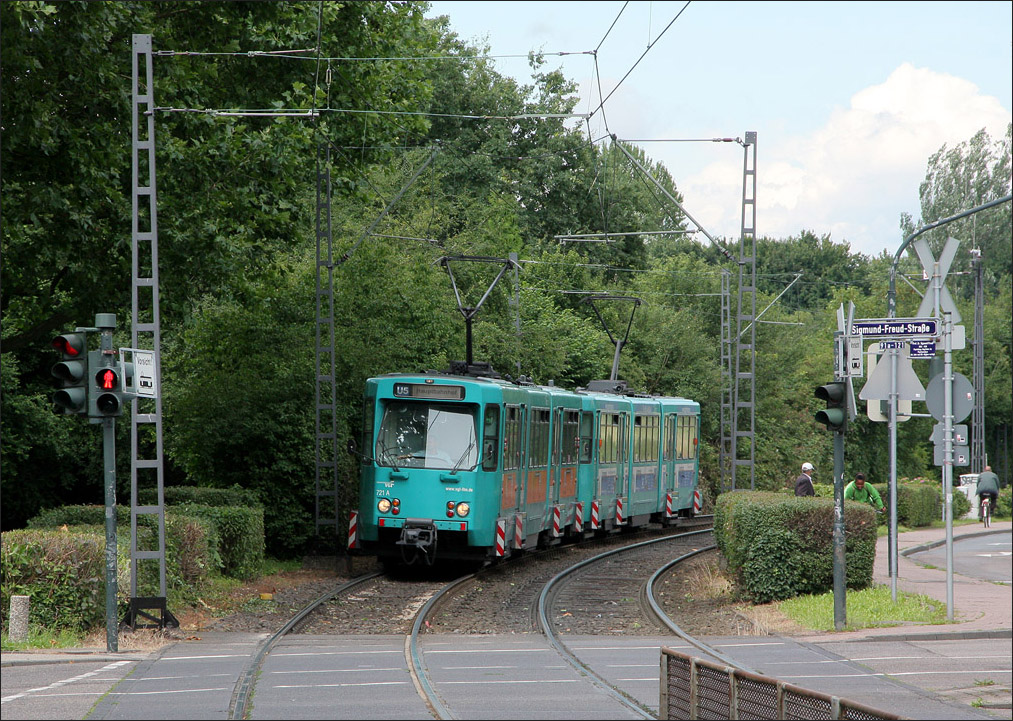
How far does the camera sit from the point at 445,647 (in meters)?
14.4

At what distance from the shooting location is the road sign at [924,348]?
15789mm

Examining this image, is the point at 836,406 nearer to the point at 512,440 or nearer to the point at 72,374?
the point at 512,440

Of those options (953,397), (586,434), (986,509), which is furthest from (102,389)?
(986,509)

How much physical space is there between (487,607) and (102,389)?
7.09 m

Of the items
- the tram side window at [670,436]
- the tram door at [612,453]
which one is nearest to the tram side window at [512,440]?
the tram door at [612,453]

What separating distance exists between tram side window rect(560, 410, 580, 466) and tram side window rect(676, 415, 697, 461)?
8486 millimetres

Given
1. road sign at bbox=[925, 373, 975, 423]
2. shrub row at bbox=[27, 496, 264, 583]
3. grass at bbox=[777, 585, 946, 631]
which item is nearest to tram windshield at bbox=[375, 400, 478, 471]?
shrub row at bbox=[27, 496, 264, 583]

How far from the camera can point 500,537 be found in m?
22.2

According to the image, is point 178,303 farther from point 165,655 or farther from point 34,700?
point 34,700

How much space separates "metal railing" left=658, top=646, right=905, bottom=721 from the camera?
741cm

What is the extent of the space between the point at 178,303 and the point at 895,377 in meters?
12.6

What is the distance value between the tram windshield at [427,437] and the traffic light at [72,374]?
8245 mm

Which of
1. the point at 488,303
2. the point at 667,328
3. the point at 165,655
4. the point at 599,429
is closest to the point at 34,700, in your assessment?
the point at 165,655

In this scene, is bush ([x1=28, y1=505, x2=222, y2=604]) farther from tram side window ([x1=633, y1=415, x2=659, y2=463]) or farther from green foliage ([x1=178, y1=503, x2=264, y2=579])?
tram side window ([x1=633, y1=415, x2=659, y2=463])
